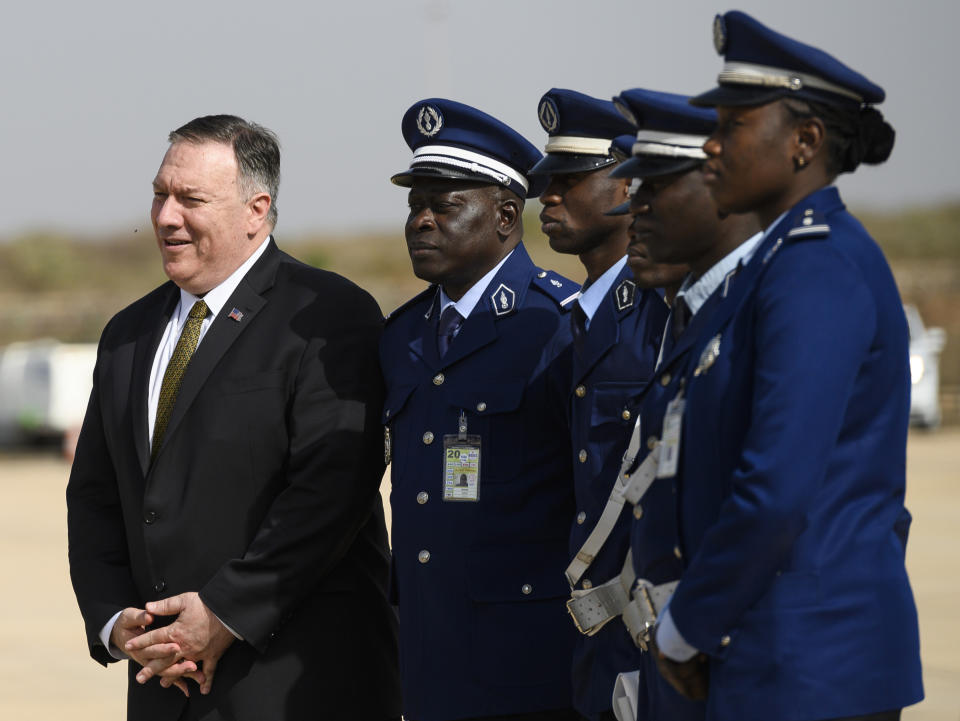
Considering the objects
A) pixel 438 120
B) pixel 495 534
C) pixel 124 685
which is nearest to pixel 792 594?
pixel 495 534

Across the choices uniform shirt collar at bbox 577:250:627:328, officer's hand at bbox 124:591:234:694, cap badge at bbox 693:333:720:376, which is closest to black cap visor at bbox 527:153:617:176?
uniform shirt collar at bbox 577:250:627:328

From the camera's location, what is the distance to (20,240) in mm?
80188

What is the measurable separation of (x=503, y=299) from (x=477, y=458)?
436 mm

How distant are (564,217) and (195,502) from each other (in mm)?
1163

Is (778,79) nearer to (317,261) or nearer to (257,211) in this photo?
(257,211)

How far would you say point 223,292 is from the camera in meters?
3.74

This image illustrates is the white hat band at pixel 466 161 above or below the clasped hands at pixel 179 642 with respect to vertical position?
above

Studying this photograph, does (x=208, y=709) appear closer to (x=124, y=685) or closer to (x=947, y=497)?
(x=124, y=685)

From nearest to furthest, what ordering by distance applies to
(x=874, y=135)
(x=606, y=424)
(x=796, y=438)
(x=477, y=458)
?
(x=796, y=438)
(x=874, y=135)
(x=606, y=424)
(x=477, y=458)

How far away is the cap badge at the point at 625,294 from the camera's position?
341 centimetres

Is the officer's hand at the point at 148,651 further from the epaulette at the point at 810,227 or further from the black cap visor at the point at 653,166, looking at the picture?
the epaulette at the point at 810,227

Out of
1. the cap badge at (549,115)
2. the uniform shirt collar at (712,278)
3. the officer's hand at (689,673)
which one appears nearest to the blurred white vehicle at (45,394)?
the cap badge at (549,115)

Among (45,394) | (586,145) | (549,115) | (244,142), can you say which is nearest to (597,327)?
(586,145)

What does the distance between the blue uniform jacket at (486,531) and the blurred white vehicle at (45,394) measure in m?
20.1
